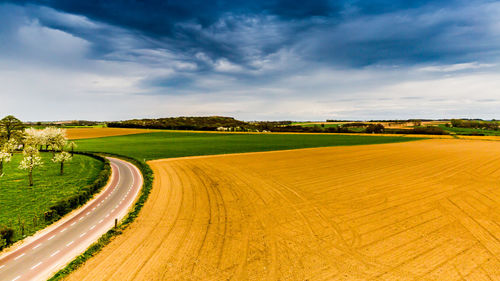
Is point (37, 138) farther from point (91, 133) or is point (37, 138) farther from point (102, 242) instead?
point (91, 133)

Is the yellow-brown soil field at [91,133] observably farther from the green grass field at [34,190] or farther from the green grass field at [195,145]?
the green grass field at [34,190]

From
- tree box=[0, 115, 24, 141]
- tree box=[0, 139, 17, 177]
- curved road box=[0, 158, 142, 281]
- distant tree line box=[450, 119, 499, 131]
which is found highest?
distant tree line box=[450, 119, 499, 131]

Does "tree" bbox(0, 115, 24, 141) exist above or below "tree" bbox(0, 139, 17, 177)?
above

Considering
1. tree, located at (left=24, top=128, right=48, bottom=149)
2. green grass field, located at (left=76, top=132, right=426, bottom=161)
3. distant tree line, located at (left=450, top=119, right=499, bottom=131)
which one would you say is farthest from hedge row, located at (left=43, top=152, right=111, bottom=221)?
distant tree line, located at (left=450, top=119, right=499, bottom=131)

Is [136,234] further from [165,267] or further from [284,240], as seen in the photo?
[284,240]

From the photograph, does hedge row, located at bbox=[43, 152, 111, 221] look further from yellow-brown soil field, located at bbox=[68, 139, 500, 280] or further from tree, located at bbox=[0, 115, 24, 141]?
tree, located at bbox=[0, 115, 24, 141]

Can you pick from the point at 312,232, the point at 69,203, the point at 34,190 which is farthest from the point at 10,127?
the point at 312,232

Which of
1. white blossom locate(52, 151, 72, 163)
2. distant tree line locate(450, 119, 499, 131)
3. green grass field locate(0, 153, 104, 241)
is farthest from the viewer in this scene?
distant tree line locate(450, 119, 499, 131)
